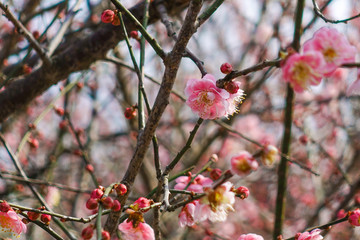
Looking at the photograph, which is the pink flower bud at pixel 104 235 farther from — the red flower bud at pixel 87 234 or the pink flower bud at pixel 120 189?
the pink flower bud at pixel 120 189

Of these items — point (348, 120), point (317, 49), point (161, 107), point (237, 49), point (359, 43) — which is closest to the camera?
point (317, 49)

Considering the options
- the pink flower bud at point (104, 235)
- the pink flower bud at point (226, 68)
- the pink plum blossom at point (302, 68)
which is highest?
the pink flower bud at point (226, 68)

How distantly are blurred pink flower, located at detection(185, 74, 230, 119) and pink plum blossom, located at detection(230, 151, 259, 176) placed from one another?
1.18 ft

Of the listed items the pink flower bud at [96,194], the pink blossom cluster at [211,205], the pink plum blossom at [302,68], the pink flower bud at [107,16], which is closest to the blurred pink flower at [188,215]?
the pink blossom cluster at [211,205]

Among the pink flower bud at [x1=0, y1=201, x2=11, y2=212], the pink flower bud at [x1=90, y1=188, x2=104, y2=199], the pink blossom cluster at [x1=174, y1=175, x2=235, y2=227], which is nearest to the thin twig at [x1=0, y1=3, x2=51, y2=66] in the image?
the pink flower bud at [x1=0, y1=201, x2=11, y2=212]

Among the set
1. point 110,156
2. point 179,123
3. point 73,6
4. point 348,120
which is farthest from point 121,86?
point 348,120

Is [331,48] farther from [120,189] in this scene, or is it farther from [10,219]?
[10,219]

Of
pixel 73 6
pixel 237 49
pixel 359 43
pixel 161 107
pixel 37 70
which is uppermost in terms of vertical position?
pixel 237 49

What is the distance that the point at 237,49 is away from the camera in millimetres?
7301

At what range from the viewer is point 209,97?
1443 mm

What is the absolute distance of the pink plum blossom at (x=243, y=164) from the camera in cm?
105

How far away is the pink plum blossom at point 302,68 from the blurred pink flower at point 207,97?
1.12ft

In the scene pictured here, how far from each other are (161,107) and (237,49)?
620cm

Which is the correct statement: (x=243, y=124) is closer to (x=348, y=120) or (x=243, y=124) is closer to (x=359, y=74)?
(x=348, y=120)
